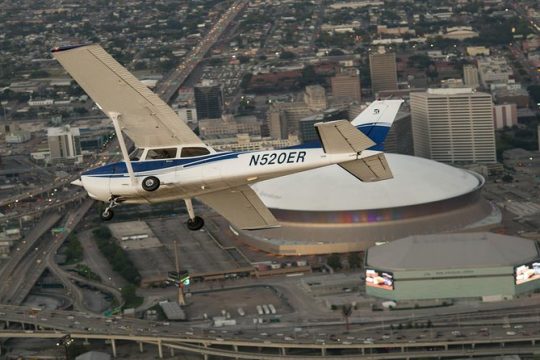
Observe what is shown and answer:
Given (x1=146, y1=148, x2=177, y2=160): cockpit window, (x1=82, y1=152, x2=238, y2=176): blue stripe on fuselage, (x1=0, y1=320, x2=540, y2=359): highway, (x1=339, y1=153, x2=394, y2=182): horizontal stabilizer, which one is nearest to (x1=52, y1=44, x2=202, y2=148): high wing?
(x1=146, y1=148, x2=177, y2=160): cockpit window

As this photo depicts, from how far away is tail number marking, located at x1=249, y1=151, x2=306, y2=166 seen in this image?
35625 mm

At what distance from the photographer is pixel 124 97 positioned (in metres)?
35.4

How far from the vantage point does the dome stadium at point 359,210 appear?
8438 centimetres

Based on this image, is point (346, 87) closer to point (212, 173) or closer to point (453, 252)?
point (453, 252)

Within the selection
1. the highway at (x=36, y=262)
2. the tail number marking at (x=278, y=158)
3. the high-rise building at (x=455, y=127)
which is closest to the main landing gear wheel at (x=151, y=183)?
the tail number marking at (x=278, y=158)

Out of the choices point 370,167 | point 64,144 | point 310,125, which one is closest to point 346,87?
point 310,125

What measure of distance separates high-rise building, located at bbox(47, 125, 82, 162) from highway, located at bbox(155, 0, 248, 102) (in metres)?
17.7

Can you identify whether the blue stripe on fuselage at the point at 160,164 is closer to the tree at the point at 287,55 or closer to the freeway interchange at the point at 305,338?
the freeway interchange at the point at 305,338

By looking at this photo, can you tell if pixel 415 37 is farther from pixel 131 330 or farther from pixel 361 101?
pixel 131 330

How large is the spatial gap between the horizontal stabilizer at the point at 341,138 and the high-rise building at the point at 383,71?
109 m

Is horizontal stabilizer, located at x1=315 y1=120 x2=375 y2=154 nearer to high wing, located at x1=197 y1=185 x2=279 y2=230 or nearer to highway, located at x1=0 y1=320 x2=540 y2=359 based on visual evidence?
high wing, located at x1=197 y1=185 x2=279 y2=230

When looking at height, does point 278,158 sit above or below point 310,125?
above

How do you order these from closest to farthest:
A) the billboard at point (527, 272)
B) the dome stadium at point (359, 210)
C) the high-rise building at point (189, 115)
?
the billboard at point (527, 272) → the dome stadium at point (359, 210) → the high-rise building at point (189, 115)

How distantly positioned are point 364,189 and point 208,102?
47.8 meters
